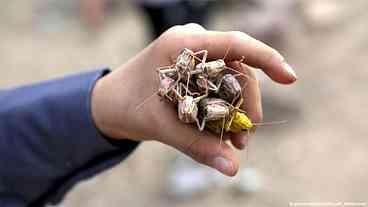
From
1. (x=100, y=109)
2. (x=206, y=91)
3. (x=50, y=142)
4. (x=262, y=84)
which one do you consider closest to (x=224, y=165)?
(x=206, y=91)

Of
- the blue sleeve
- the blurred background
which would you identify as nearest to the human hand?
the blue sleeve

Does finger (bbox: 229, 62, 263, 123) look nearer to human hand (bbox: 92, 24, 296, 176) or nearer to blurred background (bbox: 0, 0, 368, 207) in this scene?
human hand (bbox: 92, 24, 296, 176)

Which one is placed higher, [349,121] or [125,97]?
[125,97]

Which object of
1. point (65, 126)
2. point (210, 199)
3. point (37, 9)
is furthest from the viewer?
point (37, 9)

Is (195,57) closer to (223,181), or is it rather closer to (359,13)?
(223,181)

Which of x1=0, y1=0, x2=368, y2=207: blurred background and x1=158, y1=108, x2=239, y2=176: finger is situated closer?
x1=158, y1=108, x2=239, y2=176: finger

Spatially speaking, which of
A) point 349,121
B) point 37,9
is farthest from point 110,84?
point 37,9

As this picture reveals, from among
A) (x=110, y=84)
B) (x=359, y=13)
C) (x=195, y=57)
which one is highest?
(x=195, y=57)
